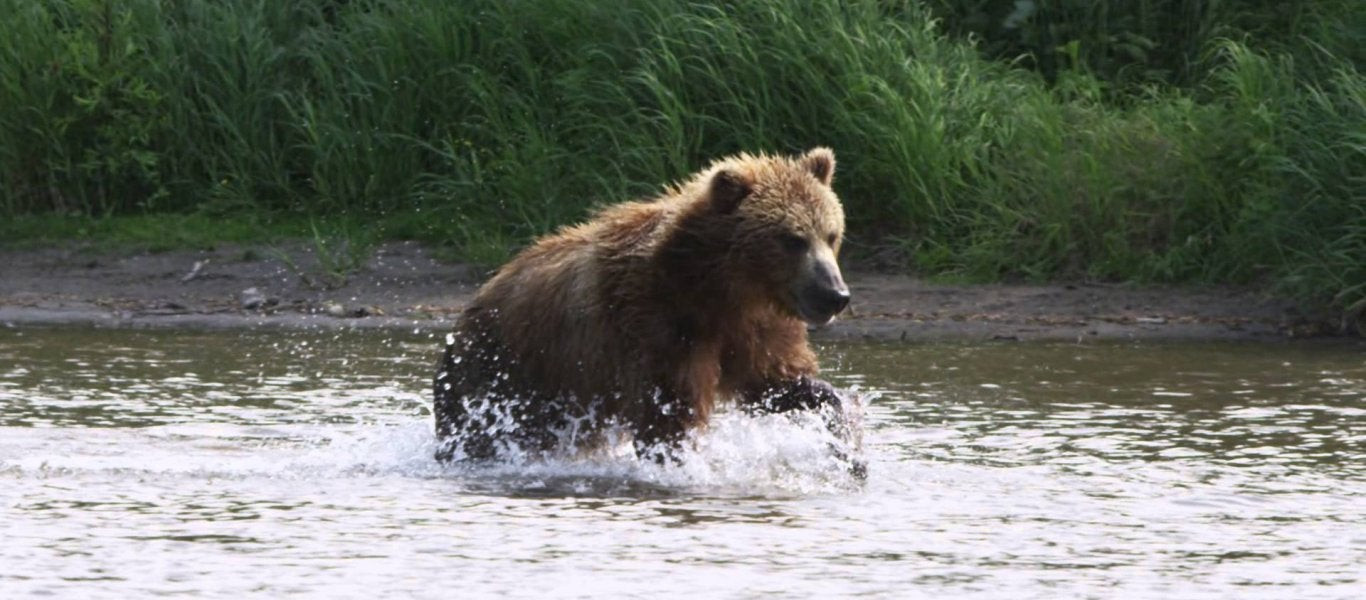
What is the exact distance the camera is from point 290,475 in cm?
705

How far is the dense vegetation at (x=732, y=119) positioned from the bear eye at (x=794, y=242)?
385 cm

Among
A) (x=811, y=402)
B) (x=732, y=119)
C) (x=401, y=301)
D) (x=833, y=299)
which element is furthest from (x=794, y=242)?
(x=732, y=119)

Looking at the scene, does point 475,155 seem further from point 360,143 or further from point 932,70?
point 932,70

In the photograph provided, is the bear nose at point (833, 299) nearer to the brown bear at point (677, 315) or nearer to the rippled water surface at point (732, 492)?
the brown bear at point (677, 315)

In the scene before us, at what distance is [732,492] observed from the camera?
264 inches

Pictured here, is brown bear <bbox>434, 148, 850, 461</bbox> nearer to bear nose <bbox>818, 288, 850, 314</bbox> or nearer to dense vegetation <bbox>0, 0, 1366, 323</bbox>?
bear nose <bbox>818, 288, 850, 314</bbox>

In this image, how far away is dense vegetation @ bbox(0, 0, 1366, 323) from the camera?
424 inches

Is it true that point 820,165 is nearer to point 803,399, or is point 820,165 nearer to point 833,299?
point 833,299

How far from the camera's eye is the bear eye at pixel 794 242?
670cm

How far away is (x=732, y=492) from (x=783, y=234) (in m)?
0.72

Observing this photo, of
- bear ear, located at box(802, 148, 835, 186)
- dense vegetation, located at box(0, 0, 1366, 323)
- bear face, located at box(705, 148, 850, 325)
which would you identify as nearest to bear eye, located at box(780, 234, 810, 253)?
bear face, located at box(705, 148, 850, 325)

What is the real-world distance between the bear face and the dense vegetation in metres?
3.77

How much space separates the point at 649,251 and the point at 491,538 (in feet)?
3.44

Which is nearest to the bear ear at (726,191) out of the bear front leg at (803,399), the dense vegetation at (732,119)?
the bear front leg at (803,399)
